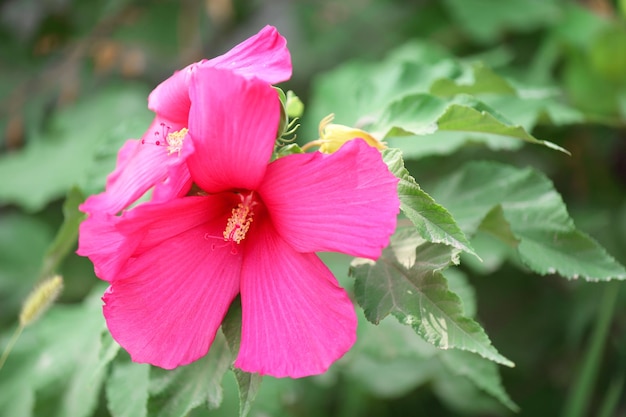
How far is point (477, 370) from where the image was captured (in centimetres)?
95

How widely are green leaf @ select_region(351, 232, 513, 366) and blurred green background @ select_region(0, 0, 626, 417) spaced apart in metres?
0.42

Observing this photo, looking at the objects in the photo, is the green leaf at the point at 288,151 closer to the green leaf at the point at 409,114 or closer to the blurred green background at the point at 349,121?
the green leaf at the point at 409,114

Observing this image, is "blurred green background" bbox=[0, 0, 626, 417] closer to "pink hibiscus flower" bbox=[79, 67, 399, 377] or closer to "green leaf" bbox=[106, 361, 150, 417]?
"green leaf" bbox=[106, 361, 150, 417]

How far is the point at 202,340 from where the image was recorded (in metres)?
0.67

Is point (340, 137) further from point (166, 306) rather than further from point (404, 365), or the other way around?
point (404, 365)

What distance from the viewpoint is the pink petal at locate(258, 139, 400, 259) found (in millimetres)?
595

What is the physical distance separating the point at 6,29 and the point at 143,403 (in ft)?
4.72

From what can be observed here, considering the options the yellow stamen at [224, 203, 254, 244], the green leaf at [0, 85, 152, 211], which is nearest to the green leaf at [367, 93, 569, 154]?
the yellow stamen at [224, 203, 254, 244]

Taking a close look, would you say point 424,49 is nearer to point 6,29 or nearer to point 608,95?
point 608,95

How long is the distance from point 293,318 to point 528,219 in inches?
14.3

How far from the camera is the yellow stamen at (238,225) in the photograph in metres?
0.68

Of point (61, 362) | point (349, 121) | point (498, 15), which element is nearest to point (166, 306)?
point (61, 362)

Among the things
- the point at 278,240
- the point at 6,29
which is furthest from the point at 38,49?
the point at 278,240

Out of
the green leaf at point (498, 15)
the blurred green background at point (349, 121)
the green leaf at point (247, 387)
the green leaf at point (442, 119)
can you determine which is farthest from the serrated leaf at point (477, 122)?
the green leaf at point (498, 15)
